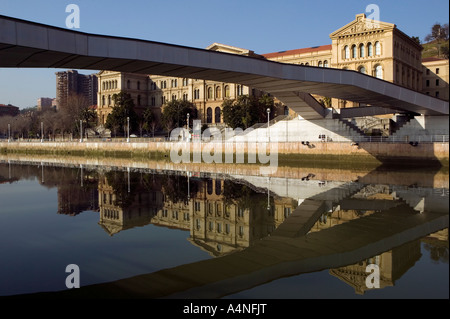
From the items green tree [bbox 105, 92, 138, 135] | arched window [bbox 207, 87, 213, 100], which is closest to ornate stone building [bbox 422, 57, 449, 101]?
arched window [bbox 207, 87, 213, 100]

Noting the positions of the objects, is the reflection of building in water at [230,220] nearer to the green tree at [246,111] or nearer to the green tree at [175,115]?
the green tree at [246,111]

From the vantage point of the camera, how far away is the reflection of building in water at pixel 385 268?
343 inches

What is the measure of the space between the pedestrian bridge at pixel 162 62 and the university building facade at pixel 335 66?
31.4 metres

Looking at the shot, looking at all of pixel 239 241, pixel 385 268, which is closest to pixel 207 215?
pixel 239 241

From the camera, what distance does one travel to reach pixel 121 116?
278 ft

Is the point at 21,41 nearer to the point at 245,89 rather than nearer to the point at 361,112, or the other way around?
the point at 361,112

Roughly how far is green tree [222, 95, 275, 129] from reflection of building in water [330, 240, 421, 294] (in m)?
51.7

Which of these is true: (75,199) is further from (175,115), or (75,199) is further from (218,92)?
(218,92)

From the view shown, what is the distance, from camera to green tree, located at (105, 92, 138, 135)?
84.5 m

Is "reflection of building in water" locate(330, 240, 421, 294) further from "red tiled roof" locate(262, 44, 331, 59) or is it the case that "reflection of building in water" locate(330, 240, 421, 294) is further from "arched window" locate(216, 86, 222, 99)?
"arched window" locate(216, 86, 222, 99)

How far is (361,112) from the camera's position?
4309 cm

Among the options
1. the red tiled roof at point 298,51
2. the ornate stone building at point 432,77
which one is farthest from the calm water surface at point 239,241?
the ornate stone building at point 432,77

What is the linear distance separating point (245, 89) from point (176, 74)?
187 ft
